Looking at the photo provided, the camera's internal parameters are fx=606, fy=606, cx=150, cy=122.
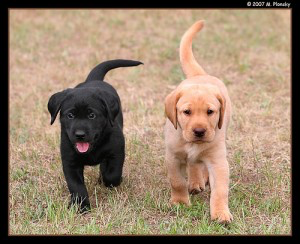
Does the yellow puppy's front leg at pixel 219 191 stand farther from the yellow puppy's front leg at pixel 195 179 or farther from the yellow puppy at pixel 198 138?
the yellow puppy's front leg at pixel 195 179

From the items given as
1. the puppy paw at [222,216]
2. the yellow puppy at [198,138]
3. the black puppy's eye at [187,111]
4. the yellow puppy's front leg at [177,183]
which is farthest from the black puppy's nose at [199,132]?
the puppy paw at [222,216]

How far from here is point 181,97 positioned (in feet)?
15.5

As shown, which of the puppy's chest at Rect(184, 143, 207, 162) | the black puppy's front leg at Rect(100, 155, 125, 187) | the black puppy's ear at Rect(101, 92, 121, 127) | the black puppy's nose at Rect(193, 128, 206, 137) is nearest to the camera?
the black puppy's nose at Rect(193, 128, 206, 137)

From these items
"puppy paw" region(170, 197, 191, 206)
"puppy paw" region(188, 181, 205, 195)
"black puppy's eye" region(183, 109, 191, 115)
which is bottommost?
"puppy paw" region(170, 197, 191, 206)

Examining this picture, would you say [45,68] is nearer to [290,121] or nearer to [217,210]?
[290,121]

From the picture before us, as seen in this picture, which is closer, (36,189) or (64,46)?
(36,189)

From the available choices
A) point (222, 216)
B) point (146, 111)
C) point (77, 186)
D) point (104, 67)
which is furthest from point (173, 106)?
point (146, 111)

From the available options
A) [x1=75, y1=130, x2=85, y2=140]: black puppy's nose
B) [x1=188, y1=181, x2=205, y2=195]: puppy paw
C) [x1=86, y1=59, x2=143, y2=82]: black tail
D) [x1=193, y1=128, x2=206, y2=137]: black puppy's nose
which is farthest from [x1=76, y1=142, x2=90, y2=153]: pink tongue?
[x1=86, y1=59, x2=143, y2=82]: black tail

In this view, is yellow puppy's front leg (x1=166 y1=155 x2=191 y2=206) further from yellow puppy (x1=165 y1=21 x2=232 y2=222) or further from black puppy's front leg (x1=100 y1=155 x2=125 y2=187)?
black puppy's front leg (x1=100 y1=155 x2=125 y2=187)

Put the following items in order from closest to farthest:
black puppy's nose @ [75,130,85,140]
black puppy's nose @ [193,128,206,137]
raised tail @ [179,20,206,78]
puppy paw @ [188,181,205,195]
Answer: black puppy's nose @ [193,128,206,137], black puppy's nose @ [75,130,85,140], puppy paw @ [188,181,205,195], raised tail @ [179,20,206,78]

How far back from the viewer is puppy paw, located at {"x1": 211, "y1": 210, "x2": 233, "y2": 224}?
4.56 meters

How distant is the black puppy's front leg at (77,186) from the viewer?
196 inches
